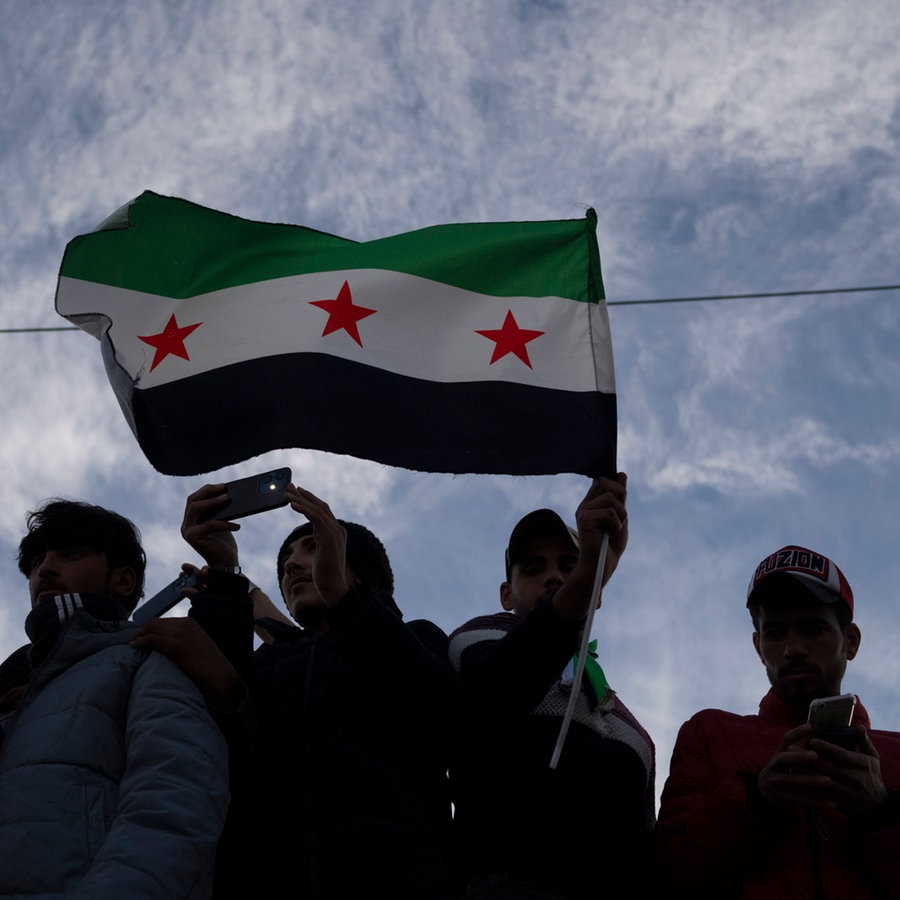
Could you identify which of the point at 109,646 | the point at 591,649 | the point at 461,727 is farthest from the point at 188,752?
the point at 591,649

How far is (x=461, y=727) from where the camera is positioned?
374 centimetres

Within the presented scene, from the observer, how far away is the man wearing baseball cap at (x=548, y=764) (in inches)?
137

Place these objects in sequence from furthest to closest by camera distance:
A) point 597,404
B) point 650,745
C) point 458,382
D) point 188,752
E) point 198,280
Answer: point 198,280, point 458,382, point 597,404, point 650,745, point 188,752

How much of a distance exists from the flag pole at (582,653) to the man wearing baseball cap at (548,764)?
48 mm

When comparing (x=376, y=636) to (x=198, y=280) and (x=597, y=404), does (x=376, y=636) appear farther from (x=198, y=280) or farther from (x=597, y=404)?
(x=198, y=280)

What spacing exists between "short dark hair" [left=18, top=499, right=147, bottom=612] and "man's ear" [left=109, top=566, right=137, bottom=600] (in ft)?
0.04

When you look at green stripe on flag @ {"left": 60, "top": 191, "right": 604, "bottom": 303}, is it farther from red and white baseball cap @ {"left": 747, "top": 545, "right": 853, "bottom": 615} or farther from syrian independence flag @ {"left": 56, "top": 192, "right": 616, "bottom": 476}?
red and white baseball cap @ {"left": 747, "top": 545, "right": 853, "bottom": 615}

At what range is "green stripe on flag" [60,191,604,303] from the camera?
197 inches

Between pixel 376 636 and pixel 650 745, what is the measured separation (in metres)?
0.99

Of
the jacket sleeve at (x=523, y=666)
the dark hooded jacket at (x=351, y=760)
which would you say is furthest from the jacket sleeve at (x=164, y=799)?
the jacket sleeve at (x=523, y=666)

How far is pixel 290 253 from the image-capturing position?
5.49m

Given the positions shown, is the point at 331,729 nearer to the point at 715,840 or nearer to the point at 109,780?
the point at 109,780

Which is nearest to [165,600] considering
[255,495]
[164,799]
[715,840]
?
[255,495]

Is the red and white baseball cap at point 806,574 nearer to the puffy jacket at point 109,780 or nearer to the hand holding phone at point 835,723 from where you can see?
the hand holding phone at point 835,723
